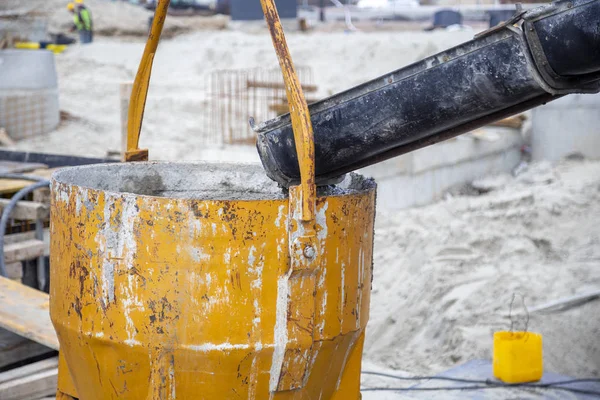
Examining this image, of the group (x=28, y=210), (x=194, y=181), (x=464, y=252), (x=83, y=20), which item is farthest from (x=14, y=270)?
(x=83, y=20)

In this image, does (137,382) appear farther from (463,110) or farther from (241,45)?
(241,45)

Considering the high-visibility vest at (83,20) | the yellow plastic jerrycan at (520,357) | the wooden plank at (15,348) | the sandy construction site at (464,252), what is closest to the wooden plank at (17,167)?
the wooden plank at (15,348)

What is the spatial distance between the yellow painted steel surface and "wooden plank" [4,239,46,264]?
273cm

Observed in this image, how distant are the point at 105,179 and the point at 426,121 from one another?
4.86ft

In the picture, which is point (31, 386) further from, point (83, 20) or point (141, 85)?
point (83, 20)

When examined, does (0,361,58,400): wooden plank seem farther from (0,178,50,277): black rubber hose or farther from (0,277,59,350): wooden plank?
(0,178,50,277): black rubber hose

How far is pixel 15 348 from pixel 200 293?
7.57 feet

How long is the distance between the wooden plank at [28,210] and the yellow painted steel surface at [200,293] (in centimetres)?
277

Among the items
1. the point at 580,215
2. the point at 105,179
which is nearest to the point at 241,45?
the point at 580,215

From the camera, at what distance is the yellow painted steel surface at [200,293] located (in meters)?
2.31

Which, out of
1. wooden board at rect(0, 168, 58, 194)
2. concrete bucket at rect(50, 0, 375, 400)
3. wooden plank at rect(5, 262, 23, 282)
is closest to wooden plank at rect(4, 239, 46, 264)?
wooden plank at rect(5, 262, 23, 282)

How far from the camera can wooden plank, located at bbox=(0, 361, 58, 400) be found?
364 cm

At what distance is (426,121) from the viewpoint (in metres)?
2.40

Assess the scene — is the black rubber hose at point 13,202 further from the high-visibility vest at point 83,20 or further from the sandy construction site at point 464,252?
the high-visibility vest at point 83,20
